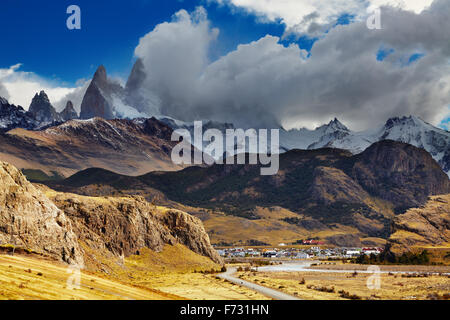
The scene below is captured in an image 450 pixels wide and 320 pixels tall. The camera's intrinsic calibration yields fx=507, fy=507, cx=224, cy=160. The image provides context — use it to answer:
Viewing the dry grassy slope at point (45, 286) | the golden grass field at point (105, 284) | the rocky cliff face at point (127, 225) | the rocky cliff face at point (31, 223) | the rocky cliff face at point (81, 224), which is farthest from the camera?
the rocky cliff face at point (127, 225)

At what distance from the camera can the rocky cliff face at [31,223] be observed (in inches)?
3317

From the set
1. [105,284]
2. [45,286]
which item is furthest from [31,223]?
[45,286]

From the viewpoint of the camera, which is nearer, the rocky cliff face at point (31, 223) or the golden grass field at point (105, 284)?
the golden grass field at point (105, 284)

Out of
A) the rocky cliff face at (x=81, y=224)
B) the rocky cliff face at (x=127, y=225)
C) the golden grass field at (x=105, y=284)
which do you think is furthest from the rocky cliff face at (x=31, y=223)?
the rocky cliff face at (x=127, y=225)

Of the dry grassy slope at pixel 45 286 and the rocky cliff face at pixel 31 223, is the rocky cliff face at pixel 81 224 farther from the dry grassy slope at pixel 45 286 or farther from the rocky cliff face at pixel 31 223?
the dry grassy slope at pixel 45 286

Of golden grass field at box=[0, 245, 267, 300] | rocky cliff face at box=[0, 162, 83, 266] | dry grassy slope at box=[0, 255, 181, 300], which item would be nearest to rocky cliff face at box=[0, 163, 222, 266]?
rocky cliff face at box=[0, 162, 83, 266]

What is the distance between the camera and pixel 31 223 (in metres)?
88.3

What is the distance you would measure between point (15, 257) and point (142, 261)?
66.2 meters

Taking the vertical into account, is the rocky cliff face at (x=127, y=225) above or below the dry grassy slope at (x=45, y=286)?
above

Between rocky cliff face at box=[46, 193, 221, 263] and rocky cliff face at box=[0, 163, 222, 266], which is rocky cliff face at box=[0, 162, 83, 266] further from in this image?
rocky cliff face at box=[46, 193, 221, 263]

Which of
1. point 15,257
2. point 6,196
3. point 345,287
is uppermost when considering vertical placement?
point 6,196

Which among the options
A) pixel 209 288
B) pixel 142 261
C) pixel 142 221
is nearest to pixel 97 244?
pixel 142 261
